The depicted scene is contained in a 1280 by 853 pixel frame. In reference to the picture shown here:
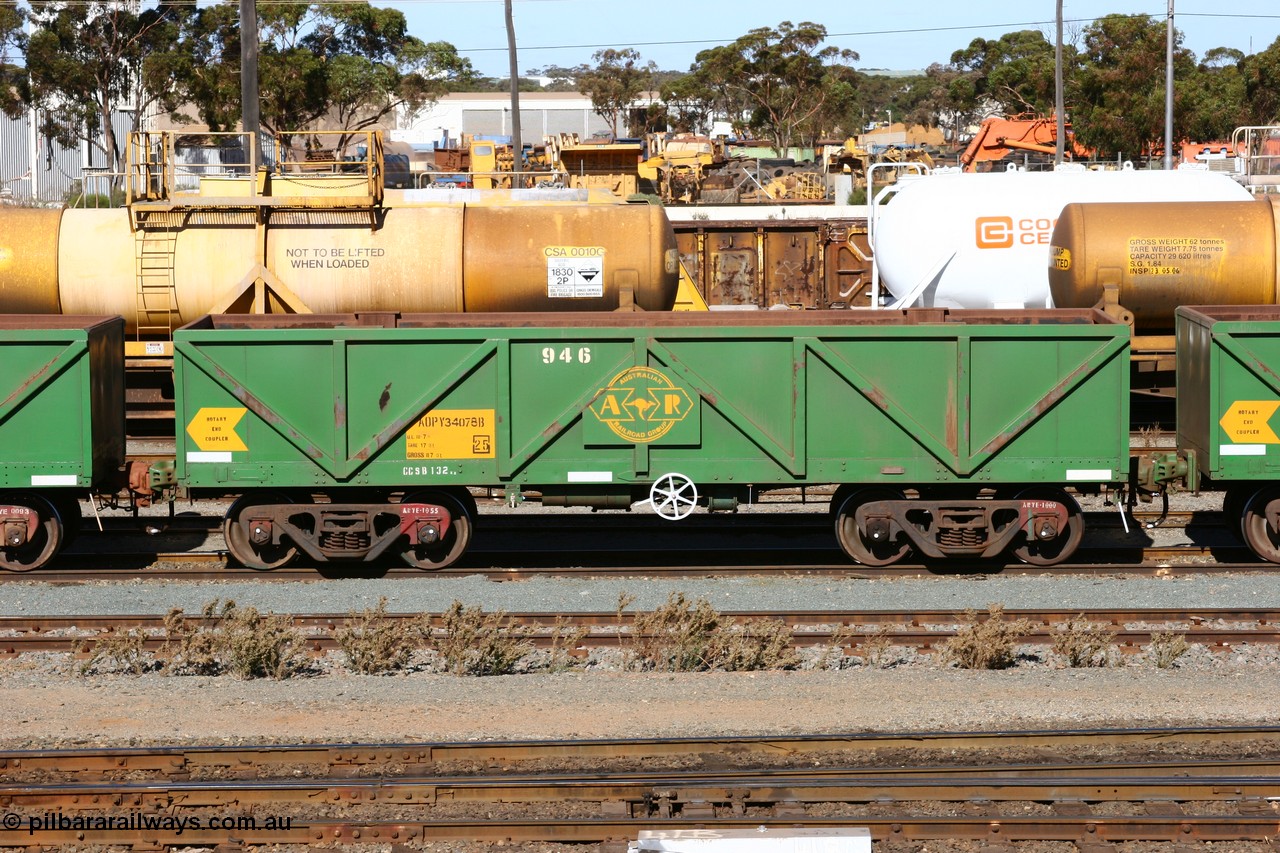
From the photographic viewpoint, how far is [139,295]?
18.0 m

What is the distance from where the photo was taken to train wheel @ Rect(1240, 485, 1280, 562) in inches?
567

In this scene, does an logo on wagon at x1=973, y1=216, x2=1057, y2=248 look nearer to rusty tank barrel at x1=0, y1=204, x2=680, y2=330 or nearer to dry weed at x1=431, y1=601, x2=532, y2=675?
rusty tank barrel at x1=0, y1=204, x2=680, y2=330

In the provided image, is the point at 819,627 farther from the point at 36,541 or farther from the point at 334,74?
the point at 334,74

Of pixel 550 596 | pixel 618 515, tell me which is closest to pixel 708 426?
pixel 550 596

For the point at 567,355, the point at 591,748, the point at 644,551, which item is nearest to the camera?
the point at 591,748

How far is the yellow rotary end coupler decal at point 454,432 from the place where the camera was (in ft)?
45.9

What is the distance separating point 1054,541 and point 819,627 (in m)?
3.43

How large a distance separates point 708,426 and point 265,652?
4.91 metres

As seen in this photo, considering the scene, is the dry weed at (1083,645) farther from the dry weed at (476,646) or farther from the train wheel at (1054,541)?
the dry weed at (476,646)

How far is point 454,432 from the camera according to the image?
1401cm

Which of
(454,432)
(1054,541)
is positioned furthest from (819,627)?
(454,432)

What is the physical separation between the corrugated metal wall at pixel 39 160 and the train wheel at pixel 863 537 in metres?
50.5

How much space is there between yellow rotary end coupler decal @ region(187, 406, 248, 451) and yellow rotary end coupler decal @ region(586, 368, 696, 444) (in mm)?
3560

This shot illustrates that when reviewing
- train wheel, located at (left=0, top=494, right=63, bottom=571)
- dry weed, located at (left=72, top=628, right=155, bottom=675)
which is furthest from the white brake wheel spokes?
train wheel, located at (left=0, top=494, right=63, bottom=571)
